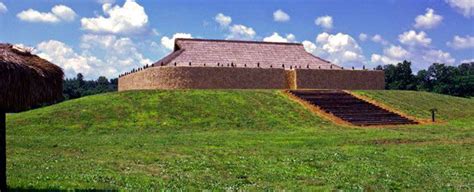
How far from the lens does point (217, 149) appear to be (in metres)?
17.3

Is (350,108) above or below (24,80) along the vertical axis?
below

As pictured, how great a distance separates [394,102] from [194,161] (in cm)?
2631

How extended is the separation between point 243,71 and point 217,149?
79.9ft

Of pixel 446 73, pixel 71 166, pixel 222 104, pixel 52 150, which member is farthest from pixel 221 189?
pixel 446 73

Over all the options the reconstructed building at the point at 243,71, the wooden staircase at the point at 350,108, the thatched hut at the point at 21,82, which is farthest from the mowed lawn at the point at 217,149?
the reconstructed building at the point at 243,71

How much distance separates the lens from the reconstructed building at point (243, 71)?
40.0 m

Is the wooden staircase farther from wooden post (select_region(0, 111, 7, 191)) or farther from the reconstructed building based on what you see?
wooden post (select_region(0, 111, 7, 191))

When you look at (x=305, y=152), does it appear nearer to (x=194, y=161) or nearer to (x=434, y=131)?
(x=194, y=161)

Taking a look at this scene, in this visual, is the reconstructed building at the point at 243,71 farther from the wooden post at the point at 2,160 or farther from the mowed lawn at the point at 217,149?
the wooden post at the point at 2,160

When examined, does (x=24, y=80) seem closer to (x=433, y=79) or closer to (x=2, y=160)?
(x=2, y=160)

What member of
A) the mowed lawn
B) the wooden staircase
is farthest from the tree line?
the mowed lawn

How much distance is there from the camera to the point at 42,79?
9.43 metres

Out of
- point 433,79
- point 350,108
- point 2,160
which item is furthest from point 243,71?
point 433,79

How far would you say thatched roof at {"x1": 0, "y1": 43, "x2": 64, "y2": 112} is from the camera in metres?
8.80
